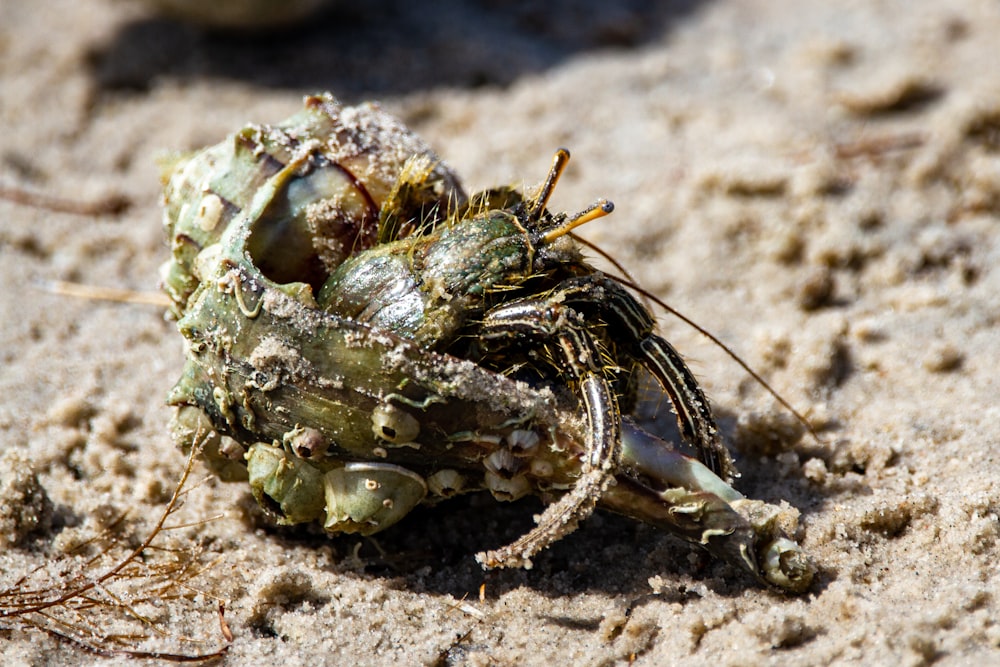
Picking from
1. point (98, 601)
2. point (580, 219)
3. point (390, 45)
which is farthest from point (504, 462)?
point (390, 45)

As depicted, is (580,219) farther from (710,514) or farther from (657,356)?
(710,514)

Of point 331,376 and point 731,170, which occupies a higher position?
point 731,170

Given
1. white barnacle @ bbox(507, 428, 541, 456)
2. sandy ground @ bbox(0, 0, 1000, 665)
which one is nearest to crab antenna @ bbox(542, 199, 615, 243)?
white barnacle @ bbox(507, 428, 541, 456)

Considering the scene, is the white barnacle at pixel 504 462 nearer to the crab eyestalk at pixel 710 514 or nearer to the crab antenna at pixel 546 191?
the crab eyestalk at pixel 710 514

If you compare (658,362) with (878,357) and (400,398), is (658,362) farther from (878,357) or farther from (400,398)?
(878,357)

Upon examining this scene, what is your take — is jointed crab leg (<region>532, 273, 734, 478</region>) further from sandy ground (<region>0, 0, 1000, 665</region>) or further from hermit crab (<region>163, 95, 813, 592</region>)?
sandy ground (<region>0, 0, 1000, 665</region>)

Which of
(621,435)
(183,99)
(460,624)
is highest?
(183,99)

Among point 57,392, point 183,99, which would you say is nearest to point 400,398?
point 57,392

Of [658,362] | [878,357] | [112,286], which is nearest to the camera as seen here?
[658,362]

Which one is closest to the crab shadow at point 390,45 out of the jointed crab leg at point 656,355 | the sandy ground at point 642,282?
the sandy ground at point 642,282
